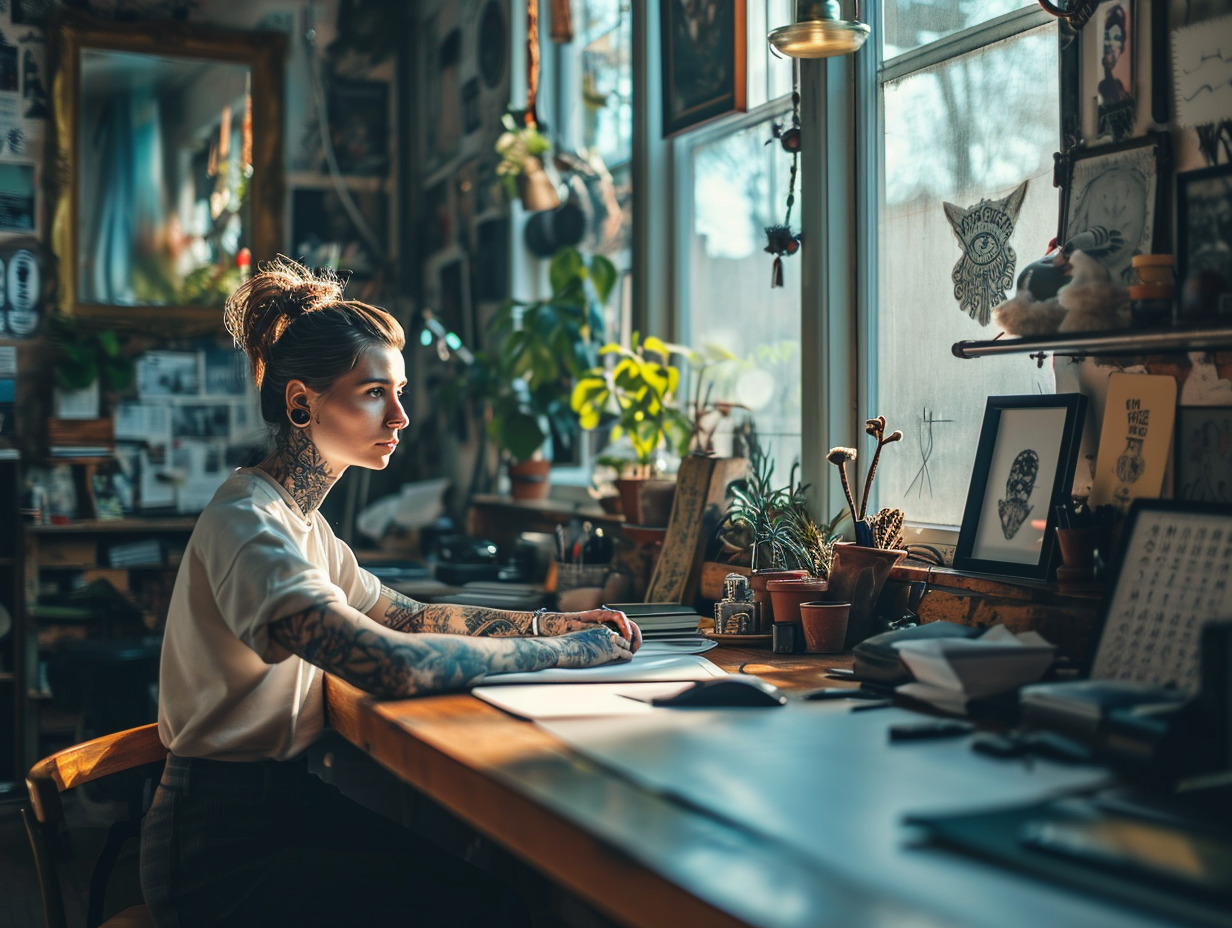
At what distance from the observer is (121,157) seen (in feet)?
14.7

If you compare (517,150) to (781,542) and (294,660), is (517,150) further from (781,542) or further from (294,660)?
(294,660)

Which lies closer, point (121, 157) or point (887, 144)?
point (887, 144)

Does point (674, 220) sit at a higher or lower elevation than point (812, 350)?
higher

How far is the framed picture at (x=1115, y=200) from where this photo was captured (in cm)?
168

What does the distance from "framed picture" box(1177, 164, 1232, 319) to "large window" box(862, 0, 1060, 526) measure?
1.00 ft

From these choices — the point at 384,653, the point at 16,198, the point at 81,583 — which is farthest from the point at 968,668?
the point at 16,198

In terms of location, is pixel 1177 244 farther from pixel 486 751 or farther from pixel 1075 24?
pixel 486 751

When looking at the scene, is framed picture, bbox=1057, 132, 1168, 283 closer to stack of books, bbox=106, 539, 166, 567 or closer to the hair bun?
the hair bun

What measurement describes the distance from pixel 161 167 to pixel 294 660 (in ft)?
11.0

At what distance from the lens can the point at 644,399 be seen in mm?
2889

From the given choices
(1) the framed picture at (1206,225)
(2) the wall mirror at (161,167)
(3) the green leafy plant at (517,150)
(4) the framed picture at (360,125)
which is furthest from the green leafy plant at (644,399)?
(4) the framed picture at (360,125)

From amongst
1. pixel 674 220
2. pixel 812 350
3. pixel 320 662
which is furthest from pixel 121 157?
pixel 320 662

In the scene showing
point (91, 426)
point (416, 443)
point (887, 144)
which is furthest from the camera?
point (416, 443)

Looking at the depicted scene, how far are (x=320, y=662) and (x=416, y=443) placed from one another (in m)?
3.43
